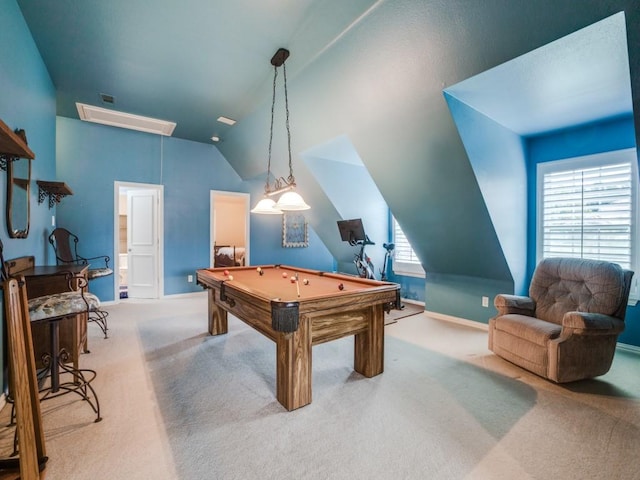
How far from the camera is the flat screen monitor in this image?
4.71m

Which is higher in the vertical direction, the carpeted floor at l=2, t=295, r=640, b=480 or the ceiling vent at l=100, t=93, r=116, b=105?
the ceiling vent at l=100, t=93, r=116, b=105

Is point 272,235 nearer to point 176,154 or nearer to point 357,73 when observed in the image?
point 176,154

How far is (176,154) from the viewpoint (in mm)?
5570

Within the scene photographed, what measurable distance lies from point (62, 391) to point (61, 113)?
4.29m

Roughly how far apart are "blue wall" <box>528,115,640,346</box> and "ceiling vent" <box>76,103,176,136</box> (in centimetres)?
529

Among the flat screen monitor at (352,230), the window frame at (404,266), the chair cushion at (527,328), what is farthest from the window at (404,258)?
the chair cushion at (527,328)

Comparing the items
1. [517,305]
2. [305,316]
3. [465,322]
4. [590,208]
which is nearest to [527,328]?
[517,305]

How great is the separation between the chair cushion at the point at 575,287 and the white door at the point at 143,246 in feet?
19.0

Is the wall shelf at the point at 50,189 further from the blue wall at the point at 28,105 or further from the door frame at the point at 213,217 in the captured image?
the door frame at the point at 213,217

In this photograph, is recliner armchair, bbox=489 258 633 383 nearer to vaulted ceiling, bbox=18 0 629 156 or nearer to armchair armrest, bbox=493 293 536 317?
armchair armrest, bbox=493 293 536 317

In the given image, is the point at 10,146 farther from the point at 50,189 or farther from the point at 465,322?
the point at 465,322

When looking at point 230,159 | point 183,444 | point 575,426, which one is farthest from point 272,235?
point 575,426

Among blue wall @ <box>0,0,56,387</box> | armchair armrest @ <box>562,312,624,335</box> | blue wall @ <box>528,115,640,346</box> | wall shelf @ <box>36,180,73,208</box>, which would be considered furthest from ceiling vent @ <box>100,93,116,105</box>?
armchair armrest @ <box>562,312,624,335</box>

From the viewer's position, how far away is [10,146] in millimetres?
1764
